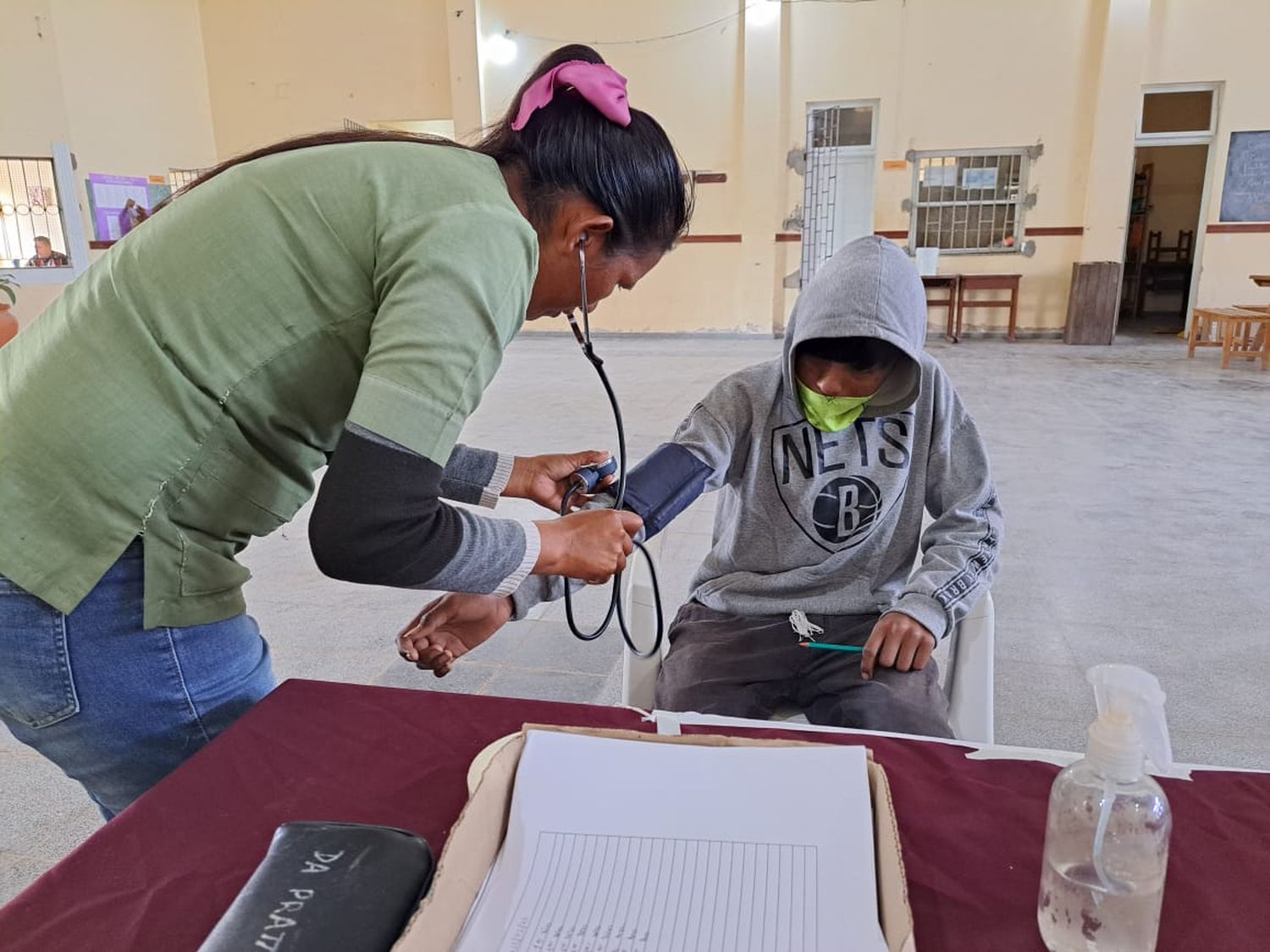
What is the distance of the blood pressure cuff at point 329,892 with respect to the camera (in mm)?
475

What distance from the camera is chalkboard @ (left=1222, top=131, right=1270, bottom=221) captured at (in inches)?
292

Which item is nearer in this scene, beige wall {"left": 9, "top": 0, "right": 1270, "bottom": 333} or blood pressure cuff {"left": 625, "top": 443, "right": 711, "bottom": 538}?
blood pressure cuff {"left": 625, "top": 443, "right": 711, "bottom": 538}

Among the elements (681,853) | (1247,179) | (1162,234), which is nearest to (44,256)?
(681,853)

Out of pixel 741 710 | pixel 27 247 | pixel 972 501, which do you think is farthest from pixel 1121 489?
pixel 27 247

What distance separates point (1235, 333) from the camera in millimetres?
6711

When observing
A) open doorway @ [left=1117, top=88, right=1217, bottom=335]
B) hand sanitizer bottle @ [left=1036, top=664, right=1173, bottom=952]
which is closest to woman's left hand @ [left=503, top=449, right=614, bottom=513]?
hand sanitizer bottle @ [left=1036, top=664, right=1173, bottom=952]

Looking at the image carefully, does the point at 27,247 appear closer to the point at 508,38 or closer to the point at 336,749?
the point at 508,38

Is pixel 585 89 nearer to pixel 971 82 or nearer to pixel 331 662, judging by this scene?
pixel 331 662

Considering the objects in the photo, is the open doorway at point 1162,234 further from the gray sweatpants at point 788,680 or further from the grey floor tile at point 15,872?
the grey floor tile at point 15,872

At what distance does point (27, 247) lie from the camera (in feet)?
24.4

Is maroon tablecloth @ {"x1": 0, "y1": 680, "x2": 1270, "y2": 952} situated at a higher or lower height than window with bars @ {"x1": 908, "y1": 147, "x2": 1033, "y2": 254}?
lower

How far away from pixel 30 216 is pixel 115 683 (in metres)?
8.28

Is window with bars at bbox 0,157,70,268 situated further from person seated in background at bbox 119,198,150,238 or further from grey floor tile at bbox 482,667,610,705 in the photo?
grey floor tile at bbox 482,667,610,705

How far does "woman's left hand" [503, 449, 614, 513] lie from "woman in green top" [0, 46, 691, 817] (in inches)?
11.4
